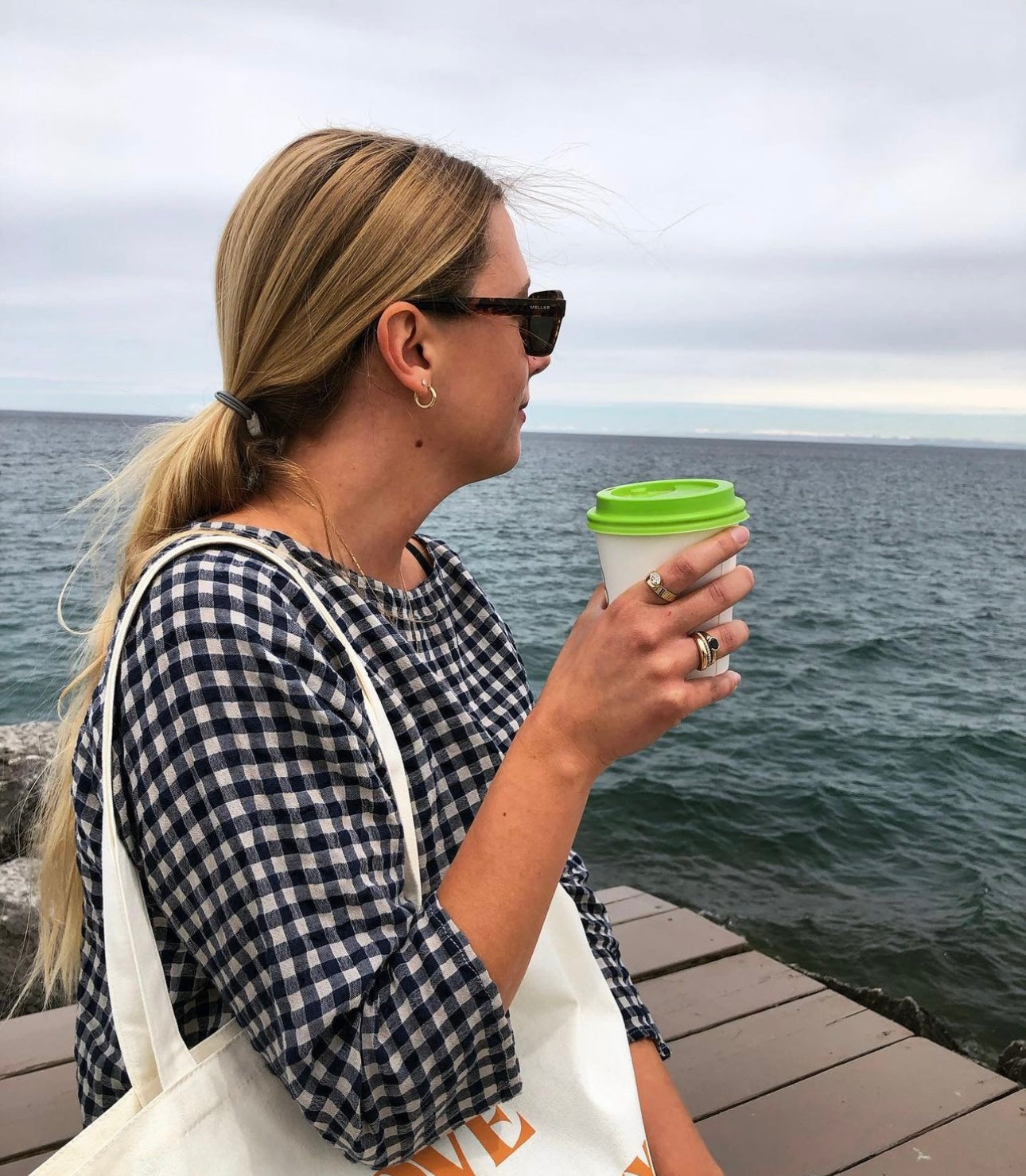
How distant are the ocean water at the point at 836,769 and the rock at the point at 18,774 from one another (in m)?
0.59

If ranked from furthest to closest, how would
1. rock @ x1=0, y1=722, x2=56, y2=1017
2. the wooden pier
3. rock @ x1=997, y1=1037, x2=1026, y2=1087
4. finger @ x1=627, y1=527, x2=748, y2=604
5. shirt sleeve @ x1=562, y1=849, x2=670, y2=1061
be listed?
rock @ x1=997, y1=1037, x2=1026, y2=1087 → rock @ x1=0, y1=722, x2=56, y2=1017 → the wooden pier → shirt sleeve @ x1=562, y1=849, x2=670, y2=1061 → finger @ x1=627, y1=527, x2=748, y2=604

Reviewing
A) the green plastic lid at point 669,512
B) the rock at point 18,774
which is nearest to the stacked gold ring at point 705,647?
the green plastic lid at point 669,512

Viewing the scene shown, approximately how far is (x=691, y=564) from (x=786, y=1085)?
2.16 meters

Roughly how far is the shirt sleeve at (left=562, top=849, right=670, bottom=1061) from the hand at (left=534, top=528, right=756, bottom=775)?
0.74 m

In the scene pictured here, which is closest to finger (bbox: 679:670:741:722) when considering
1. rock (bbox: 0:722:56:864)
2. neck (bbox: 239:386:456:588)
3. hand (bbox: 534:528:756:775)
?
hand (bbox: 534:528:756:775)

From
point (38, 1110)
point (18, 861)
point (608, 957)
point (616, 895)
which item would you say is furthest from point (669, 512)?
point (18, 861)

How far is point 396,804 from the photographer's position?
1301 millimetres

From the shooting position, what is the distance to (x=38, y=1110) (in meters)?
2.62

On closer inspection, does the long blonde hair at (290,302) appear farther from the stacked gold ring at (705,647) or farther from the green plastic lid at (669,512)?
the stacked gold ring at (705,647)

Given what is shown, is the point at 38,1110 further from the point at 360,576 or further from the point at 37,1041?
the point at 360,576

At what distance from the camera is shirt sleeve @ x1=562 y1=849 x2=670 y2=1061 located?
6.41 feet

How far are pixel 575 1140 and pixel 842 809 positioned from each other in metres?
10.1

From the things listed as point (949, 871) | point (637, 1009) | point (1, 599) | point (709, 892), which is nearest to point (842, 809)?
point (949, 871)

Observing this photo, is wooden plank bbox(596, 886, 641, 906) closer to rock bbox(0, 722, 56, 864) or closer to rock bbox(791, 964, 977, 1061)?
rock bbox(791, 964, 977, 1061)
